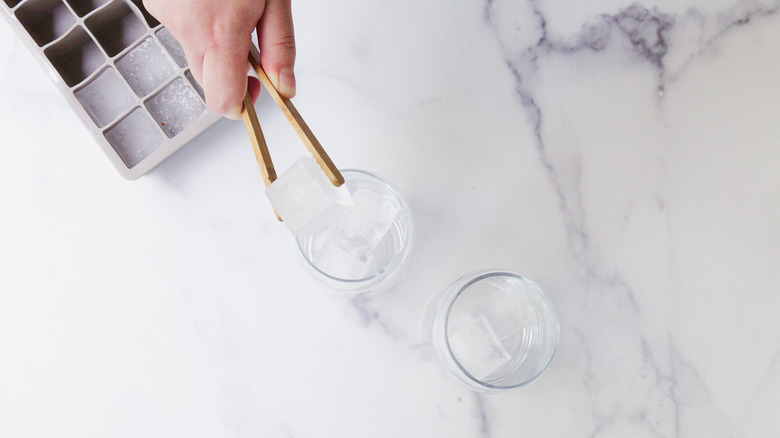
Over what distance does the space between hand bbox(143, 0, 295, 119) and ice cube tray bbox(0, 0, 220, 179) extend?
0.10 metres

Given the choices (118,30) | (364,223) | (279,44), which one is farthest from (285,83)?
(118,30)

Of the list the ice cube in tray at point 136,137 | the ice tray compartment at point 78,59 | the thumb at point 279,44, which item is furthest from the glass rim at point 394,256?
the ice tray compartment at point 78,59

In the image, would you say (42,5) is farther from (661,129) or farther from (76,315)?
(661,129)

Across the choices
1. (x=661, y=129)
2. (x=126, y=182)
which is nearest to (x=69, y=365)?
(x=126, y=182)

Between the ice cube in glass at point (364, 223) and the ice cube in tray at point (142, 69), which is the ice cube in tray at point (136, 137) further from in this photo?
the ice cube in glass at point (364, 223)

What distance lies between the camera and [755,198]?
71cm

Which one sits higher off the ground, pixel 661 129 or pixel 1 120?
pixel 1 120

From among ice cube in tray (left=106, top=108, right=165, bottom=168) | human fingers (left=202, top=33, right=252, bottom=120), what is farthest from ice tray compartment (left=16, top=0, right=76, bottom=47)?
human fingers (left=202, top=33, right=252, bottom=120)

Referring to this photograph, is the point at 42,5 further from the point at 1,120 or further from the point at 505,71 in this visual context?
the point at 505,71

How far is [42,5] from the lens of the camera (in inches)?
27.7

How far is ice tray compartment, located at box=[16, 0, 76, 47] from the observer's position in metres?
0.70

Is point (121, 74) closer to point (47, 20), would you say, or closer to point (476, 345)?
point (47, 20)

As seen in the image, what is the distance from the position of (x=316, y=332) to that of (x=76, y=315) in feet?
0.91

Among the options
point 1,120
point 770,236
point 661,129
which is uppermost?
point 1,120
